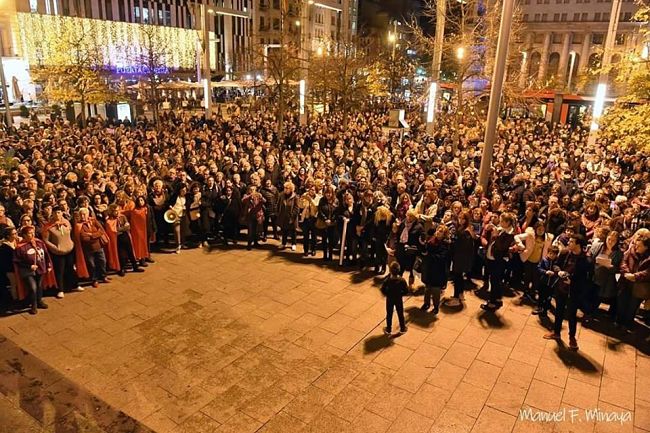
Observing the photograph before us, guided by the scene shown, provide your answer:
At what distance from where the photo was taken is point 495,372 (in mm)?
6727

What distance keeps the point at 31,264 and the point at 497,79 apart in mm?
9884

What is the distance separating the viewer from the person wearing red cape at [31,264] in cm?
790

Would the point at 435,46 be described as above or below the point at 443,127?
above

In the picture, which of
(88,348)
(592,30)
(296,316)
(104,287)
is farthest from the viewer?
(592,30)

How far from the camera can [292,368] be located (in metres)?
6.77

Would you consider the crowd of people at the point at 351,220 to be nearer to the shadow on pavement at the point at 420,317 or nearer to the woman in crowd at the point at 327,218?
the woman in crowd at the point at 327,218

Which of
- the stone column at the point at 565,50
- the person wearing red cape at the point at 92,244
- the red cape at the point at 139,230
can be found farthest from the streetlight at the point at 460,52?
the stone column at the point at 565,50

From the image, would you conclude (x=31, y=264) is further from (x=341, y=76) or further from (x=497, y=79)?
(x=341, y=76)

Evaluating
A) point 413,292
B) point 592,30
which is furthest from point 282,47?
point 592,30

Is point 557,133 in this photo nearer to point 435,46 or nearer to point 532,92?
point 532,92

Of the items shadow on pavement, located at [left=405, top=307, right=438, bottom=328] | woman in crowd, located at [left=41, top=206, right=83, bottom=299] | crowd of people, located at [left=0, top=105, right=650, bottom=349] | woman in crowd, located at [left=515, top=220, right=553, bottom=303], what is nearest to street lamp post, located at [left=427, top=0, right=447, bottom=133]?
crowd of people, located at [left=0, top=105, right=650, bottom=349]

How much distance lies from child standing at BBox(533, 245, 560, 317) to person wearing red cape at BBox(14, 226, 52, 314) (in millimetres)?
8329

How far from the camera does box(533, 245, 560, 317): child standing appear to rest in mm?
7684

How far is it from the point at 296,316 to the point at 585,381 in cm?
441
